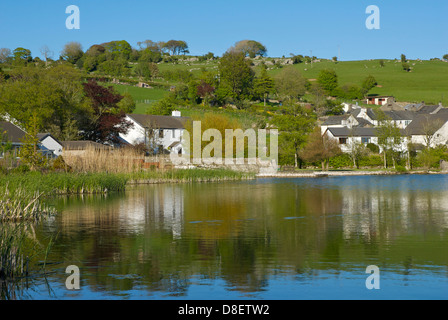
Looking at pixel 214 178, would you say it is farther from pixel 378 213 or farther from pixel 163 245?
pixel 163 245

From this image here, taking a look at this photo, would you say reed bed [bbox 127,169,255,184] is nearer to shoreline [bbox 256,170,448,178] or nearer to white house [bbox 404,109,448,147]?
shoreline [bbox 256,170,448,178]

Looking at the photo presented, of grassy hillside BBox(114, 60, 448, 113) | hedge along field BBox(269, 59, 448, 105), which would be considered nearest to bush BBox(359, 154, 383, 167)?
grassy hillside BBox(114, 60, 448, 113)

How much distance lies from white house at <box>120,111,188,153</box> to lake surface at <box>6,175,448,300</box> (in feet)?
163

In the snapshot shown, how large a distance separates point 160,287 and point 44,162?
32.5 meters

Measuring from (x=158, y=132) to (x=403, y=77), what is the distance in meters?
112

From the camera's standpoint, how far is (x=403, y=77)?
560 feet

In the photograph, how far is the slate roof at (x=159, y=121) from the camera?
8561cm

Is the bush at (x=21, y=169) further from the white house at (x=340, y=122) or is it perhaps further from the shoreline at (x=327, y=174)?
the white house at (x=340, y=122)

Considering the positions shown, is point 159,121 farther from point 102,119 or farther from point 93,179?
point 93,179

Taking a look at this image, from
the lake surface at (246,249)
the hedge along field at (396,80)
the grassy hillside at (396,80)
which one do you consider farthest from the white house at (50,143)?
the grassy hillside at (396,80)

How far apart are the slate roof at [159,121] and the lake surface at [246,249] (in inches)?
2038

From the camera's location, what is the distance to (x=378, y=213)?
28703 mm

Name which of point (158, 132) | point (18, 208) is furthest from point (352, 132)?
point (18, 208)

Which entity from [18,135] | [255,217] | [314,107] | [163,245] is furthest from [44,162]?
[314,107]
